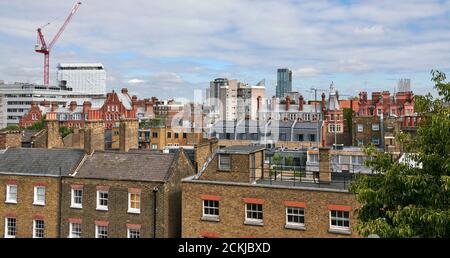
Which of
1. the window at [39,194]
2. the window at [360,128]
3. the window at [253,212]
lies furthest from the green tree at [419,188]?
the window at [360,128]

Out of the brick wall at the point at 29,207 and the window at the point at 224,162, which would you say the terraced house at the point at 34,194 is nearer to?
the brick wall at the point at 29,207

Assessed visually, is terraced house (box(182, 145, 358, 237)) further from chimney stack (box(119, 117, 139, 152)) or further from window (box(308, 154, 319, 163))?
window (box(308, 154, 319, 163))

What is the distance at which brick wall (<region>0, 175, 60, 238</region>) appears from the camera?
31578mm

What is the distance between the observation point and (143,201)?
29.5 m

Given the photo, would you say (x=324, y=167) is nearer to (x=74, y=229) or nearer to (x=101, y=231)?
(x=101, y=231)

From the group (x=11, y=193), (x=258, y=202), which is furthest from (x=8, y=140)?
(x=258, y=202)

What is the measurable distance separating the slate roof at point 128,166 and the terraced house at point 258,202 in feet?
8.74

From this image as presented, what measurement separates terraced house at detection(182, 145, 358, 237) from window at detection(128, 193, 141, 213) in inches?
129

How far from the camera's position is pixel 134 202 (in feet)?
98.0

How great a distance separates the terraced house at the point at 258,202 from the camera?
83.6ft

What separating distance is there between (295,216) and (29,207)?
19.2m
